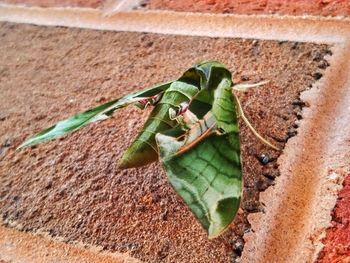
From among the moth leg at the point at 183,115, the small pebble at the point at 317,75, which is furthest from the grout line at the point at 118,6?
the moth leg at the point at 183,115

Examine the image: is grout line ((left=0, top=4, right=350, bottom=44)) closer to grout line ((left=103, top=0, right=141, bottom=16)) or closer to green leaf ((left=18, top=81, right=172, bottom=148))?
grout line ((left=103, top=0, right=141, bottom=16))

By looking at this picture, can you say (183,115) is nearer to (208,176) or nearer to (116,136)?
(208,176)

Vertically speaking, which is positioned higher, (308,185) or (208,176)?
(208,176)

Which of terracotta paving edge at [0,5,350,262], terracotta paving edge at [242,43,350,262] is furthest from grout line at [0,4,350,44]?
terracotta paving edge at [242,43,350,262]


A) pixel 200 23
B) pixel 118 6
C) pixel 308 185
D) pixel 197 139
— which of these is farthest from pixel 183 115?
pixel 118 6

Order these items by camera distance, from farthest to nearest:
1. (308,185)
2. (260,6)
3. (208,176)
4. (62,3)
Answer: (62,3) < (260,6) < (308,185) < (208,176)

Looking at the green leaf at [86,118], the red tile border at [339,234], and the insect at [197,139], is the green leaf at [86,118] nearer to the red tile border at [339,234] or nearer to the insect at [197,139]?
the insect at [197,139]
